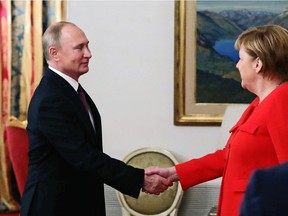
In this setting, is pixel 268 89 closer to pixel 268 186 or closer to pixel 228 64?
pixel 268 186

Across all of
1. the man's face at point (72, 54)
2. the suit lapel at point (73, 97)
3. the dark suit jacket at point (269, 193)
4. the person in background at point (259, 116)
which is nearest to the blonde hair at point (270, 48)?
the person in background at point (259, 116)

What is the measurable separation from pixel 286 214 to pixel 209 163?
69.4 inches

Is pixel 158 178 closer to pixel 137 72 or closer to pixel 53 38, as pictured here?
pixel 53 38

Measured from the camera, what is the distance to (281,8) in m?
4.85

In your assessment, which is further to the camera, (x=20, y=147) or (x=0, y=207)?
(x=0, y=207)

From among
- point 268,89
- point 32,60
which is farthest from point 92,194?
point 32,60

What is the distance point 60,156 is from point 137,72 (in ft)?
8.04

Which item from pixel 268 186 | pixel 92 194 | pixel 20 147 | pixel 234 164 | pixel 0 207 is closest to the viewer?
pixel 268 186

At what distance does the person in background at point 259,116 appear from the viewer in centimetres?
215

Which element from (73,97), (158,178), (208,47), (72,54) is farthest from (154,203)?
(73,97)

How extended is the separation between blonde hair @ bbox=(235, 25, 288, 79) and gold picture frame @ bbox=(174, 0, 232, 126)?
2.60 m

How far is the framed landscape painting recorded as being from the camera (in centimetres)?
485

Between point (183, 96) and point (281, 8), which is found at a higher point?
point (281, 8)

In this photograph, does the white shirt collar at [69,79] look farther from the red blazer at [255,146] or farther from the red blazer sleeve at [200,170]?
the red blazer at [255,146]
